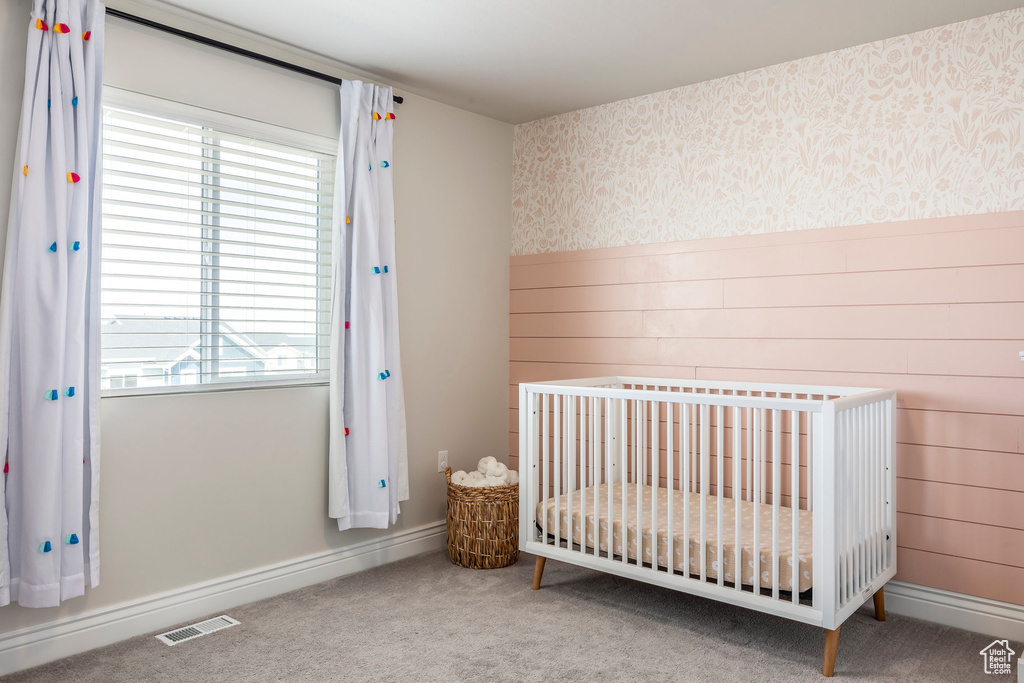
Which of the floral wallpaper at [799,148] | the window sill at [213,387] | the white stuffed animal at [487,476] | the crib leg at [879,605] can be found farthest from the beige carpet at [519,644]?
the floral wallpaper at [799,148]

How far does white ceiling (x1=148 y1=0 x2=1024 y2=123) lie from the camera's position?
8.25ft

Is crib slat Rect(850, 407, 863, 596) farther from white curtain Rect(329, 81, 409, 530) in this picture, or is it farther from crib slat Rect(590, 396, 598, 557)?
white curtain Rect(329, 81, 409, 530)

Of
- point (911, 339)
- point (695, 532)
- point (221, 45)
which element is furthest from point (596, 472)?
point (221, 45)

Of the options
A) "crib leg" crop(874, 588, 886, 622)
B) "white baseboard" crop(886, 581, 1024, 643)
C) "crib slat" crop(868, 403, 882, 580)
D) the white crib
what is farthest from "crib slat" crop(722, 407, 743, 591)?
"white baseboard" crop(886, 581, 1024, 643)

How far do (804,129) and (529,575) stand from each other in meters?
2.26

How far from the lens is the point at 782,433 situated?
9.93ft

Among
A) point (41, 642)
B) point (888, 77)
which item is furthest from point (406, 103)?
point (41, 642)

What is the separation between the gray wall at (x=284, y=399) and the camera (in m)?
2.47

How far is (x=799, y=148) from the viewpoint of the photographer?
2.98 meters

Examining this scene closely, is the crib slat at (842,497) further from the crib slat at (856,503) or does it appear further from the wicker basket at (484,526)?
the wicker basket at (484,526)

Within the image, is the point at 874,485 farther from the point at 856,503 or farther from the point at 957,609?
the point at 957,609

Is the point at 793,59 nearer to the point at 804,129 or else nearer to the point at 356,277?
the point at 804,129

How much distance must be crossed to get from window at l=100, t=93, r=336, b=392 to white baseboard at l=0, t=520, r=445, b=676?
2.56ft

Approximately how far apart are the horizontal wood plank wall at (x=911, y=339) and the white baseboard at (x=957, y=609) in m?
0.04
